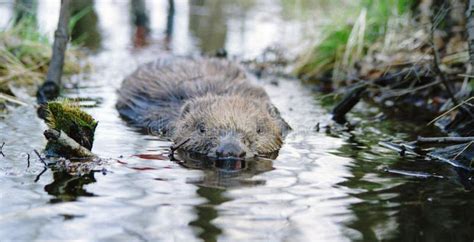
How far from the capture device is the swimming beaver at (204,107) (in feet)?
15.9

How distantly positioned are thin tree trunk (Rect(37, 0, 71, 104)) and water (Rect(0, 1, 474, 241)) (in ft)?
1.01

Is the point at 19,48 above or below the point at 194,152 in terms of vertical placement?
above

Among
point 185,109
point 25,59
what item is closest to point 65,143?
point 185,109

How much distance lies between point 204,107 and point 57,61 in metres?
1.80

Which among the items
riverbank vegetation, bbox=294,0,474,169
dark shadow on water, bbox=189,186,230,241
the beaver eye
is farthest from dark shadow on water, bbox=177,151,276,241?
riverbank vegetation, bbox=294,0,474,169

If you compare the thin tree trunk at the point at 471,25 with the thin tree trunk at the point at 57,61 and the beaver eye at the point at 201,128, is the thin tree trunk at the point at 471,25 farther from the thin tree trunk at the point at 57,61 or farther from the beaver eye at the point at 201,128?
the thin tree trunk at the point at 57,61

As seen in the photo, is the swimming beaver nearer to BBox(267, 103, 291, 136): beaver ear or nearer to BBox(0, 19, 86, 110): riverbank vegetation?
BBox(267, 103, 291, 136): beaver ear

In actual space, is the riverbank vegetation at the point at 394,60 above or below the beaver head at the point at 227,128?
above

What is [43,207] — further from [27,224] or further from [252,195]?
[252,195]

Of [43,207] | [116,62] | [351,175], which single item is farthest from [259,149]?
[116,62]

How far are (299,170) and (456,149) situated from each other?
107 centimetres

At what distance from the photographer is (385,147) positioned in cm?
517

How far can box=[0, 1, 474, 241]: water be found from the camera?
3.21 meters

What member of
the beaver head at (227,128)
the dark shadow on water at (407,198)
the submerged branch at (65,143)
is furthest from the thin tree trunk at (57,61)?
the dark shadow on water at (407,198)
